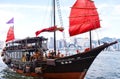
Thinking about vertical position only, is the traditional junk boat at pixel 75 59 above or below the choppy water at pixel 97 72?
above

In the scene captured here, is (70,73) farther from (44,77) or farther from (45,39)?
(45,39)

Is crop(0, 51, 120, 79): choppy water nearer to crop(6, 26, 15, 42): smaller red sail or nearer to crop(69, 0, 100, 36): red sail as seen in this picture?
crop(6, 26, 15, 42): smaller red sail

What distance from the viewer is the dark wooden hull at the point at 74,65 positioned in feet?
98.5

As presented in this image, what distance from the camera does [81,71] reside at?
3059 cm

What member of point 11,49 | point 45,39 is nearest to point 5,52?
point 11,49

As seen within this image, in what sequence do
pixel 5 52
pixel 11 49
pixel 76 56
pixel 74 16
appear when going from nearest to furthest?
pixel 76 56
pixel 74 16
pixel 11 49
pixel 5 52

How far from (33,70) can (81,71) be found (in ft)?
21.8

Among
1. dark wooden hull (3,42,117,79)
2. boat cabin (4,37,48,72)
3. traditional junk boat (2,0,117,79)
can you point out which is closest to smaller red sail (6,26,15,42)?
boat cabin (4,37,48,72)

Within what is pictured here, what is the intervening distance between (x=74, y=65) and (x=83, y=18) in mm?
5014

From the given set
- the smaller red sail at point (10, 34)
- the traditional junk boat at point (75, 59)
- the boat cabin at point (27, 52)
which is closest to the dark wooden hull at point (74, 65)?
the traditional junk boat at point (75, 59)

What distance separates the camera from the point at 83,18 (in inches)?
1260

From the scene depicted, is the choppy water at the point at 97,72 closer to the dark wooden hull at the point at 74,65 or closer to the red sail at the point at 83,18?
the dark wooden hull at the point at 74,65

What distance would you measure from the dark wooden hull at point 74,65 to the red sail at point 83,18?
2.67 meters

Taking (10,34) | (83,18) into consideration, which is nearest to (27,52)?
(83,18)
